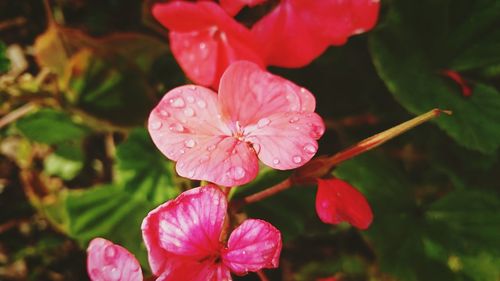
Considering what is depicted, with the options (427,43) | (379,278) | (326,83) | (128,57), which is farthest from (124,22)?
(379,278)

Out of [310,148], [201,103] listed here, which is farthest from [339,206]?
[201,103]

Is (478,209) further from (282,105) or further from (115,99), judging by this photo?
(115,99)

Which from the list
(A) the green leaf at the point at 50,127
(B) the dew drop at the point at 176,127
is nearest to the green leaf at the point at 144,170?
(A) the green leaf at the point at 50,127

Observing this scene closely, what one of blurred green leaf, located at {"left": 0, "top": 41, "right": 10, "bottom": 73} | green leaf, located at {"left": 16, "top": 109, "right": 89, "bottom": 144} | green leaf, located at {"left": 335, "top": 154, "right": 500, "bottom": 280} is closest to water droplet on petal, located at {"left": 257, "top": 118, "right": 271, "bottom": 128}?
green leaf, located at {"left": 335, "top": 154, "right": 500, "bottom": 280}

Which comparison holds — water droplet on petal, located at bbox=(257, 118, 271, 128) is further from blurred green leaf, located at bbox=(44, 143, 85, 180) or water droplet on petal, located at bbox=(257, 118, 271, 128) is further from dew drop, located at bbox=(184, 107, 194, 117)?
blurred green leaf, located at bbox=(44, 143, 85, 180)

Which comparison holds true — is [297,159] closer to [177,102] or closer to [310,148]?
[310,148]

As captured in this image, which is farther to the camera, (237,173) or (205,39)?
(205,39)
